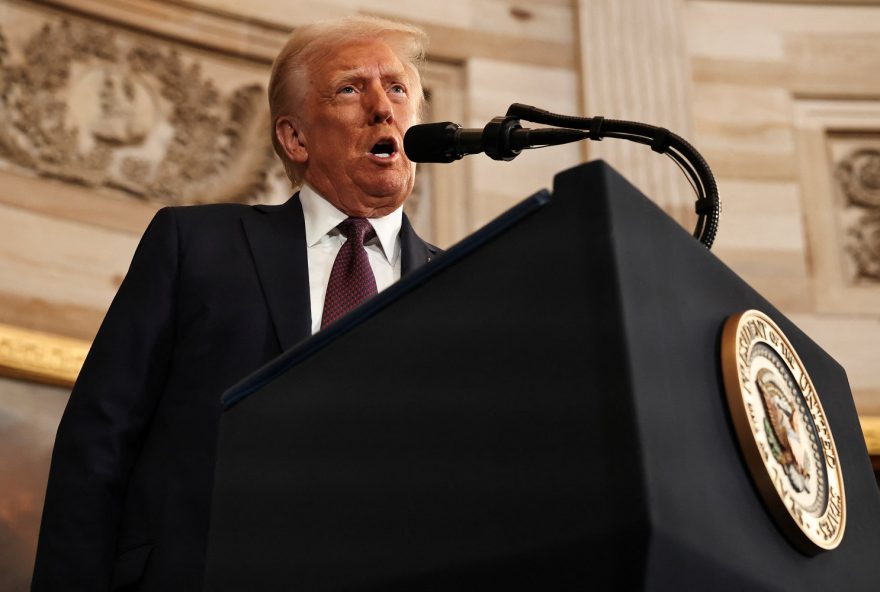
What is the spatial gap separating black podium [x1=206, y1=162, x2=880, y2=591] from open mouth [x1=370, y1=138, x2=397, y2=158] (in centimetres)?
105

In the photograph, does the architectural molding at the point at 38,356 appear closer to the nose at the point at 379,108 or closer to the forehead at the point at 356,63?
the forehead at the point at 356,63

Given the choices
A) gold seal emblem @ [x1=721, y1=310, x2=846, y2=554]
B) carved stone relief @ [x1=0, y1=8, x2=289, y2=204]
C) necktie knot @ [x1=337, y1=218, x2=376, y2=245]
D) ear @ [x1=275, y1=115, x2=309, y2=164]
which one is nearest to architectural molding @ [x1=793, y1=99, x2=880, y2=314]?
carved stone relief @ [x1=0, y1=8, x2=289, y2=204]

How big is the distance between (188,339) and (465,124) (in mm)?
2926

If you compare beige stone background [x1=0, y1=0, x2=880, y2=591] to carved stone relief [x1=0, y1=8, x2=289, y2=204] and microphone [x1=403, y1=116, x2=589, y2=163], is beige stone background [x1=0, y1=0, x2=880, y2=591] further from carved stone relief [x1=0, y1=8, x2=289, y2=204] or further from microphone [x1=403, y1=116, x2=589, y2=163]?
microphone [x1=403, y1=116, x2=589, y2=163]

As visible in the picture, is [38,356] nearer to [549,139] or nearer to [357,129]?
[357,129]

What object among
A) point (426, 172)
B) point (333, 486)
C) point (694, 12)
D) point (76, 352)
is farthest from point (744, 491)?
point (694, 12)

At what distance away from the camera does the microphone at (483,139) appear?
1.53 m

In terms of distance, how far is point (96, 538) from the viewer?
180 cm

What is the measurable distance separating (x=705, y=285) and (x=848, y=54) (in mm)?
4387

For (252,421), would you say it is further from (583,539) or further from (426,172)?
(426,172)

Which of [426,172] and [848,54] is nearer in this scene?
[426,172]

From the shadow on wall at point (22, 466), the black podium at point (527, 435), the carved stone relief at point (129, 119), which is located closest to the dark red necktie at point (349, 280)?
the black podium at point (527, 435)

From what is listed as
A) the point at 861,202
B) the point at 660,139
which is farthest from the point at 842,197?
the point at 660,139

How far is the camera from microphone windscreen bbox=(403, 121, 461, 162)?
1.65 m
